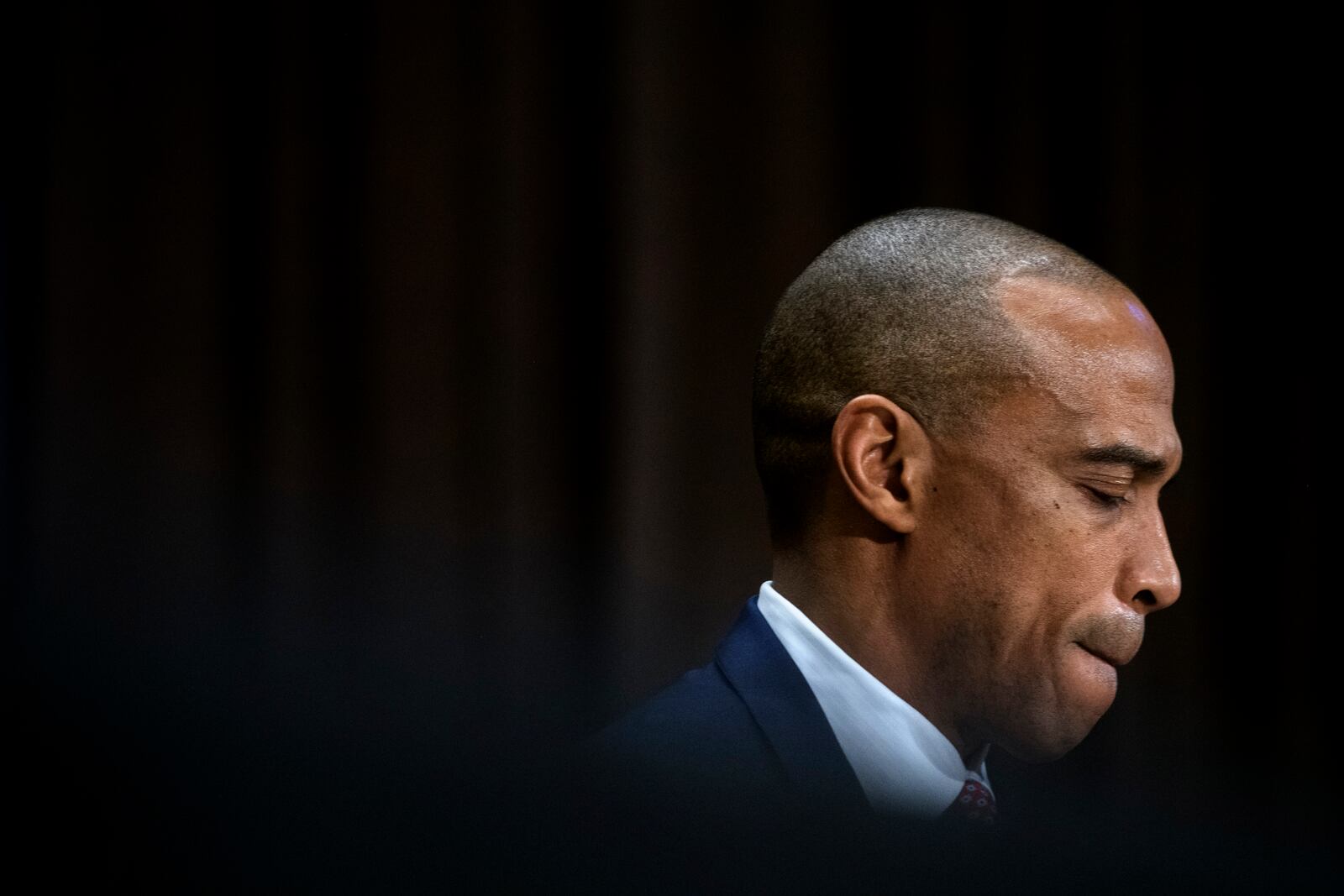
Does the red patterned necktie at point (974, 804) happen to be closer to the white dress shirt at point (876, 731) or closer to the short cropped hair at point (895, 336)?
the white dress shirt at point (876, 731)

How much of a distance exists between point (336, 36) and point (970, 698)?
121 cm

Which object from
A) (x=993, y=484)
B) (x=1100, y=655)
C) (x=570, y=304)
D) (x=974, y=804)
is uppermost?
(x=570, y=304)

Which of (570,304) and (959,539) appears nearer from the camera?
(959,539)

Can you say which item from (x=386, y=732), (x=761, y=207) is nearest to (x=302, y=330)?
(x=761, y=207)

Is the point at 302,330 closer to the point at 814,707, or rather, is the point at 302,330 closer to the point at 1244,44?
the point at 814,707

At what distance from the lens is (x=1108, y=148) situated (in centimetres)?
187

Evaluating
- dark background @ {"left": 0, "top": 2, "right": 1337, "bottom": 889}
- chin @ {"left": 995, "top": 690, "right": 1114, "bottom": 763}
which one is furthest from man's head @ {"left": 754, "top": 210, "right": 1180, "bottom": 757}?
dark background @ {"left": 0, "top": 2, "right": 1337, "bottom": 889}

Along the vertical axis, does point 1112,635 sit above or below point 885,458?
below

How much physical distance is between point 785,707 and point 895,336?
0.81ft

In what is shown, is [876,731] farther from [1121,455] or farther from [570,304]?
[570,304]

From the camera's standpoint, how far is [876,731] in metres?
0.85

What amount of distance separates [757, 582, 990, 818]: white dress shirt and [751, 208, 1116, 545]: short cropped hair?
86 mm

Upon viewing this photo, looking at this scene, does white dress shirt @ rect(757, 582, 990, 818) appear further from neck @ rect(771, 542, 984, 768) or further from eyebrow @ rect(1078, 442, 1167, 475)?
eyebrow @ rect(1078, 442, 1167, 475)

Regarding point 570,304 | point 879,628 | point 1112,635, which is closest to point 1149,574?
point 1112,635
